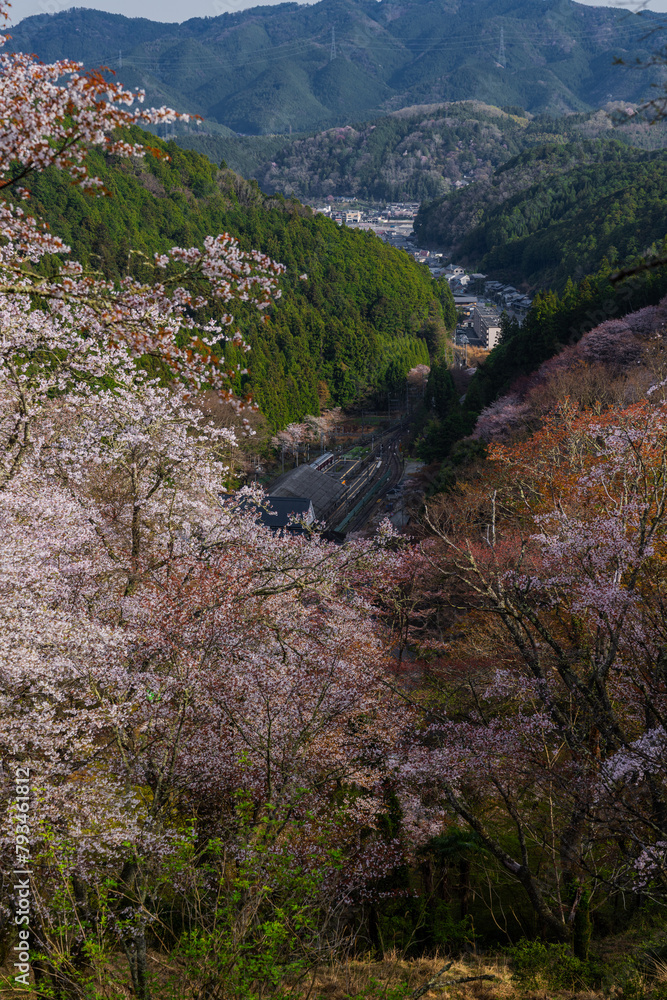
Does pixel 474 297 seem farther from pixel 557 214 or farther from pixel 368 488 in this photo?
pixel 368 488

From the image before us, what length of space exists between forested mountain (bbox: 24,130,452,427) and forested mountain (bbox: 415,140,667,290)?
15.6 meters

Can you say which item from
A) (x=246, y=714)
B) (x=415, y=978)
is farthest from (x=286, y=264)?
(x=415, y=978)

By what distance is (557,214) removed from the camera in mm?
87688

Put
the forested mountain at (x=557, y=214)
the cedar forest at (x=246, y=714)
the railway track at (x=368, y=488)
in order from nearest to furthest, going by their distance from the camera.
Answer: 1. the cedar forest at (x=246, y=714)
2. the railway track at (x=368, y=488)
3. the forested mountain at (x=557, y=214)

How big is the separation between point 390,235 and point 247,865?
173 m

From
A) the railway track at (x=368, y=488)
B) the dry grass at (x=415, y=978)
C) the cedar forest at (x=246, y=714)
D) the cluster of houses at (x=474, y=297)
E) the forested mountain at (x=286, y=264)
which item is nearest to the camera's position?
the cedar forest at (x=246, y=714)

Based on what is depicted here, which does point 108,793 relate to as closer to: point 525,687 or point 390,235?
point 525,687

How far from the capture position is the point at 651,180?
63531mm

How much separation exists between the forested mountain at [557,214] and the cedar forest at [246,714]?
101 feet

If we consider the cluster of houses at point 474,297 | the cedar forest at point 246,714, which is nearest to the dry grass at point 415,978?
the cedar forest at point 246,714

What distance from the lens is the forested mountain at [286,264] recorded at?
5194cm

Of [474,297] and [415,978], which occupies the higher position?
[474,297]

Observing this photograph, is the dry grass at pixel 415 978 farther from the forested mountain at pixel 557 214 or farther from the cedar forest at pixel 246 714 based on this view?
the forested mountain at pixel 557 214

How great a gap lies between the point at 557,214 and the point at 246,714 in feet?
314
